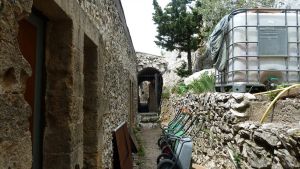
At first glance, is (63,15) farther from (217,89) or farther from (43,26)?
(217,89)

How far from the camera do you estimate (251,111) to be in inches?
195

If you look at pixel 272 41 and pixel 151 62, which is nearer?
pixel 272 41

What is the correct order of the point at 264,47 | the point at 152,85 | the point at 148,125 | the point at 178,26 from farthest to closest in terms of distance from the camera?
the point at 152,85 < the point at 178,26 < the point at 148,125 < the point at 264,47

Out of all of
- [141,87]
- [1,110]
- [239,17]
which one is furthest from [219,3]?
[141,87]

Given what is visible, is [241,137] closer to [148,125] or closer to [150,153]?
[150,153]

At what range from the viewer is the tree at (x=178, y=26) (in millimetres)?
19672

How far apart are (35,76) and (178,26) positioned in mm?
17719

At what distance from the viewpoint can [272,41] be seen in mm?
6273

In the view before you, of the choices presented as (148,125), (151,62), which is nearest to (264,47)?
(148,125)

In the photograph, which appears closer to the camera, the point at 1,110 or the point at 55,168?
the point at 1,110

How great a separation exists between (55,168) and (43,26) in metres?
1.19

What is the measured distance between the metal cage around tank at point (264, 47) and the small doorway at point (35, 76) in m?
4.26

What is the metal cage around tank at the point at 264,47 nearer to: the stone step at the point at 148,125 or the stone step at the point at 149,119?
the stone step at the point at 148,125

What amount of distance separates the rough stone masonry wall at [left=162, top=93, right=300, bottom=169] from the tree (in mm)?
12123
